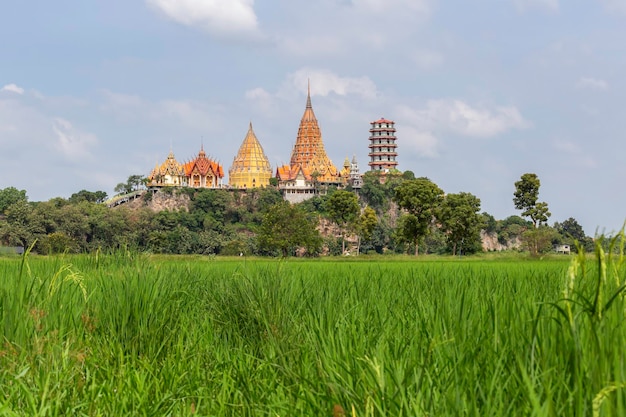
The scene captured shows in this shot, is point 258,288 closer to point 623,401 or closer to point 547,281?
point 547,281

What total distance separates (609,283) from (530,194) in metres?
50.7

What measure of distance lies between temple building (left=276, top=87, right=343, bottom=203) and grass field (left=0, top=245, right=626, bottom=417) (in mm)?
87607

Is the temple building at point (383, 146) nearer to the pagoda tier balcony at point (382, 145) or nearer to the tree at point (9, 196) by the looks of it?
the pagoda tier balcony at point (382, 145)

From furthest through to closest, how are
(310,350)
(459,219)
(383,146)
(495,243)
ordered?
(383,146)
(495,243)
(459,219)
(310,350)

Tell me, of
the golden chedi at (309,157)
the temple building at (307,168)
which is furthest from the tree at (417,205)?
the golden chedi at (309,157)

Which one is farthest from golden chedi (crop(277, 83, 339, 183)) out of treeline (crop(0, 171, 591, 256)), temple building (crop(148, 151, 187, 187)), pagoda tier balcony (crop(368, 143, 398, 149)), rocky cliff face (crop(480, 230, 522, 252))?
rocky cliff face (crop(480, 230, 522, 252))

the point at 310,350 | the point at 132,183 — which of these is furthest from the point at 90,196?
the point at 310,350

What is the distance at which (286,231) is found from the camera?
51406mm

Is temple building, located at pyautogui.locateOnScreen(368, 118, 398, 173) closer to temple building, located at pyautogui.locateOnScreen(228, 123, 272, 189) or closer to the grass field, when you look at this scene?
temple building, located at pyautogui.locateOnScreen(228, 123, 272, 189)

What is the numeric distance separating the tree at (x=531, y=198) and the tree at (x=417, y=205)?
5970 mm

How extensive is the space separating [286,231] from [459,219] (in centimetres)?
1241

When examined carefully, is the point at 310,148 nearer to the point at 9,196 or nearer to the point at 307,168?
the point at 307,168

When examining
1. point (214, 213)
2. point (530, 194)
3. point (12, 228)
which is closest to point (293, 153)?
point (214, 213)

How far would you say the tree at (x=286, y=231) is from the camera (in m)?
50.9
